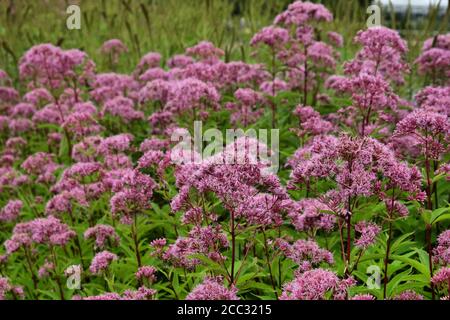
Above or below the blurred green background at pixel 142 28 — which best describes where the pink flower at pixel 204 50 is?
above

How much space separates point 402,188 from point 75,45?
30.3ft

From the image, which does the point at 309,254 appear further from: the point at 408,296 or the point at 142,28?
the point at 142,28

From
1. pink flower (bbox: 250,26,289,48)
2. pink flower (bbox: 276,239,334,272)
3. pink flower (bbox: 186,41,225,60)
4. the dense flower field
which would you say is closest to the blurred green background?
the dense flower field

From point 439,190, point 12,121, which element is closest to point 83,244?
point 12,121

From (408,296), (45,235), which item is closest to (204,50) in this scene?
(45,235)

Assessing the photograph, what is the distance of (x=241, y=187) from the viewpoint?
134 inches

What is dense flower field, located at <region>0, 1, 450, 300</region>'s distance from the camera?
3.52 m

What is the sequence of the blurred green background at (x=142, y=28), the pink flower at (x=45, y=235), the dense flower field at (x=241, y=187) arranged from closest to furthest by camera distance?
the dense flower field at (x=241, y=187)
the pink flower at (x=45, y=235)
the blurred green background at (x=142, y=28)

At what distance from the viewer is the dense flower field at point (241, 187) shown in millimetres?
3518

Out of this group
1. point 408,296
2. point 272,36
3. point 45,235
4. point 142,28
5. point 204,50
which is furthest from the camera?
point 142,28

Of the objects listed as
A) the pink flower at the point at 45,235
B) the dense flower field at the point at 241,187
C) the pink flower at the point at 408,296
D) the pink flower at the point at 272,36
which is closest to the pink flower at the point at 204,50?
the dense flower field at the point at 241,187

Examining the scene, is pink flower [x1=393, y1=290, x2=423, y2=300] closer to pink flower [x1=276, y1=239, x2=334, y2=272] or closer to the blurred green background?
pink flower [x1=276, y1=239, x2=334, y2=272]

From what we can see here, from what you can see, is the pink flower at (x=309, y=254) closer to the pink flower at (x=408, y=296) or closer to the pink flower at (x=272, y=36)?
the pink flower at (x=408, y=296)
